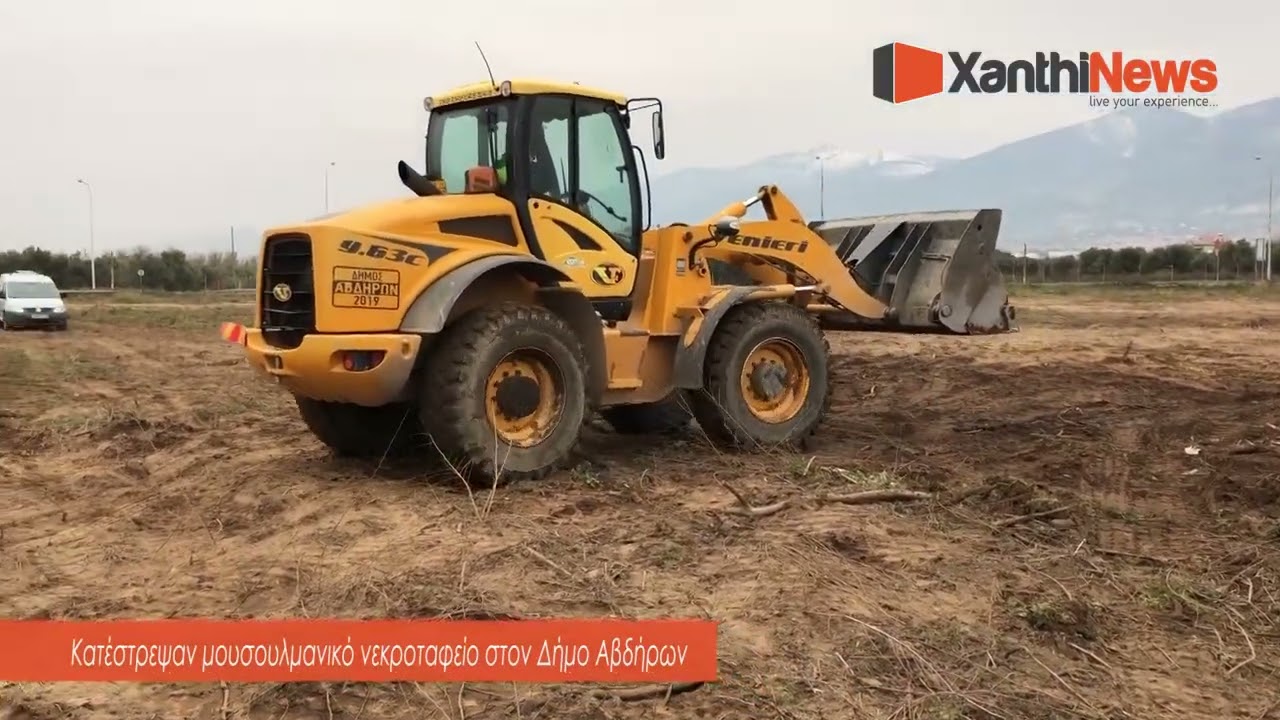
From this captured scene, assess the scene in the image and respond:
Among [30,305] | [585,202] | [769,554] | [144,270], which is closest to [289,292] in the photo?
[585,202]

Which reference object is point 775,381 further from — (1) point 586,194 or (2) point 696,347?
(1) point 586,194

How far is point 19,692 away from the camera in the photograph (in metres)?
3.87

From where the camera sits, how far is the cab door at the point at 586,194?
7496 millimetres

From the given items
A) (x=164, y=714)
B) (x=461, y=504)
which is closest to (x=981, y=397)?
(x=461, y=504)

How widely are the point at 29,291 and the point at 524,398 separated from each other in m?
25.9

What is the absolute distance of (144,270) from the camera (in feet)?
198

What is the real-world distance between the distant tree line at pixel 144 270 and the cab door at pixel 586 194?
53.7 metres

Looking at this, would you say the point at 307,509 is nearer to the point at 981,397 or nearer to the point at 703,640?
the point at 703,640

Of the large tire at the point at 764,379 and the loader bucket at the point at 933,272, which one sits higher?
the loader bucket at the point at 933,272

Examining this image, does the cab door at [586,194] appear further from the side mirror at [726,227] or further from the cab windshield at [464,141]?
the side mirror at [726,227]

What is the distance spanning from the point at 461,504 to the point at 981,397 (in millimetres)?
6584

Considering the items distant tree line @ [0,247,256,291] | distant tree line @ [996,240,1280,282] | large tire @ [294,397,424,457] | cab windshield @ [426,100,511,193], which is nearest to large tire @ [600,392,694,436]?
large tire @ [294,397,424,457]
